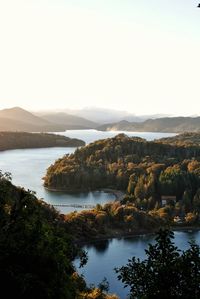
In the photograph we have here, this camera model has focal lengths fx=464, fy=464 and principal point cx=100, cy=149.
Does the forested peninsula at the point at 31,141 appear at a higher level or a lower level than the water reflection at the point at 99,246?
higher

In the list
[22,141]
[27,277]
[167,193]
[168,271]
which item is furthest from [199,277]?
[22,141]

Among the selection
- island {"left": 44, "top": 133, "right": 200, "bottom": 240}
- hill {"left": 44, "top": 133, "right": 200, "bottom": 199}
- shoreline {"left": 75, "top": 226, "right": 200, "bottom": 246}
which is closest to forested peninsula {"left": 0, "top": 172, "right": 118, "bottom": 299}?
shoreline {"left": 75, "top": 226, "right": 200, "bottom": 246}

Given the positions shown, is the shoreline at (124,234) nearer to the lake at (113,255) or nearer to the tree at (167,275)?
the lake at (113,255)

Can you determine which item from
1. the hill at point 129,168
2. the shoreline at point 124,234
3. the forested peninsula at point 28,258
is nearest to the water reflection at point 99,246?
the shoreline at point 124,234

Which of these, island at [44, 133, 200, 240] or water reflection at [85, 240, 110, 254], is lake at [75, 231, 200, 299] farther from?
island at [44, 133, 200, 240]

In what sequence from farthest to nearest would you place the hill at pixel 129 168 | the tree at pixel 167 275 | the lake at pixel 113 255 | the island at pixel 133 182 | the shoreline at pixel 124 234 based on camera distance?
the hill at pixel 129 168 → the island at pixel 133 182 → the shoreline at pixel 124 234 → the lake at pixel 113 255 → the tree at pixel 167 275
